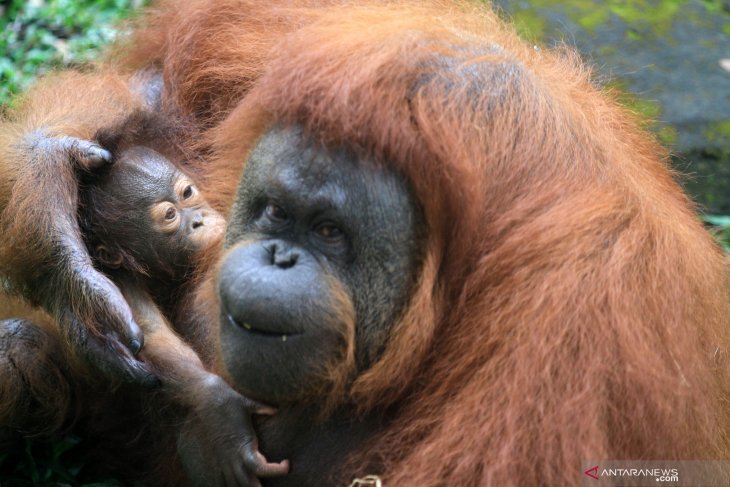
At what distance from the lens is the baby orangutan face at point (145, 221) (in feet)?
11.6

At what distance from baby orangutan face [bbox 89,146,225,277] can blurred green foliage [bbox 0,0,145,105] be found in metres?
2.04

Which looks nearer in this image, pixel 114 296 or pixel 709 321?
pixel 709 321

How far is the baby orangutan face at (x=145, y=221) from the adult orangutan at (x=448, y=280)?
0.68 m

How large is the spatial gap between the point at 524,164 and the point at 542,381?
654 millimetres

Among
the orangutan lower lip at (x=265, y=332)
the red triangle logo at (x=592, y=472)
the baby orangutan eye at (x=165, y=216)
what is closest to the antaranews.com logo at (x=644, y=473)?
the red triangle logo at (x=592, y=472)

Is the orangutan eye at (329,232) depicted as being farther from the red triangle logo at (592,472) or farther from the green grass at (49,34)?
the green grass at (49,34)

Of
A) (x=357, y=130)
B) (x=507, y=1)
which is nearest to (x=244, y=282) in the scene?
(x=357, y=130)

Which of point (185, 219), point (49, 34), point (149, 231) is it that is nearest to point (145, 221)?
point (149, 231)

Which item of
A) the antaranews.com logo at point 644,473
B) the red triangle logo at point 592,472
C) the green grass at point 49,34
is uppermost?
the green grass at point 49,34

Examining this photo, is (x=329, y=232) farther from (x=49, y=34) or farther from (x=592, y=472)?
(x=49, y=34)

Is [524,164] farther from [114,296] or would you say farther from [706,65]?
[706,65]

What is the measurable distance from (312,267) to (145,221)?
A: 1.15m

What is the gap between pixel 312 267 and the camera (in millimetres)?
2641

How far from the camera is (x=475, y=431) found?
101 inches
